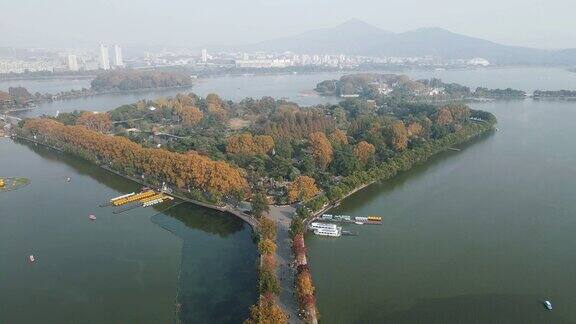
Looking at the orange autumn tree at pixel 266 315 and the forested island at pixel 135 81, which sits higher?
the forested island at pixel 135 81

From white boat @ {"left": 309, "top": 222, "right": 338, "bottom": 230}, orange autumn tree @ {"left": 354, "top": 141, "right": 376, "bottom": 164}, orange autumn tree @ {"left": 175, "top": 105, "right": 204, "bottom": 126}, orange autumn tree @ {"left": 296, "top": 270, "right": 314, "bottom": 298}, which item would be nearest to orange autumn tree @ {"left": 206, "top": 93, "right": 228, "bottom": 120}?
orange autumn tree @ {"left": 175, "top": 105, "right": 204, "bottom": 126}

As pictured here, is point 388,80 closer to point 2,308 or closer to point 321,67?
point 321,67

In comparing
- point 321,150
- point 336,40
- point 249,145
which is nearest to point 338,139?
point 321,150

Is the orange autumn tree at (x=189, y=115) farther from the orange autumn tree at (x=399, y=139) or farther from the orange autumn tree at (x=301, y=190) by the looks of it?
the orange autumn tree at (x=301, y=190)

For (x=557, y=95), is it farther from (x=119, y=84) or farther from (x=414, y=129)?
(x=119, y=84)

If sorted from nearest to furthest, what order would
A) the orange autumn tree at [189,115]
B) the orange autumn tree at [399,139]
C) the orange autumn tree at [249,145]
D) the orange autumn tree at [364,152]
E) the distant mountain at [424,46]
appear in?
the orange autumn tree at [364,152]
the orange autumn tree at [249,145]
the orange autumn tree at [399,139]
the orange autumn tree at [189,115]
the distant mountain at [424,46]

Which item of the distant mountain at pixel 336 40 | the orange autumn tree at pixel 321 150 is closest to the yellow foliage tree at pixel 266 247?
the orange autumn tree at pixel 321 150
